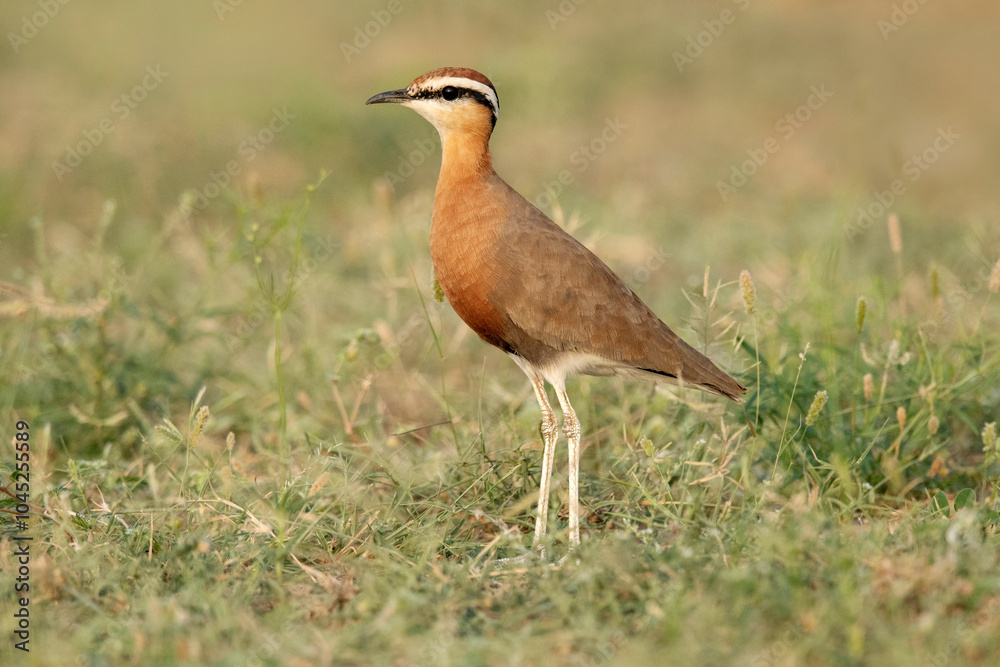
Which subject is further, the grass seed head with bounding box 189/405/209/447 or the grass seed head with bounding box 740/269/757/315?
the grass seed head with bounding box 740/269/757/315

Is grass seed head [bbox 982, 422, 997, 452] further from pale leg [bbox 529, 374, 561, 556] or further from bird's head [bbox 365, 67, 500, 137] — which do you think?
bird's head [bbox 365, 67, 500, 137]

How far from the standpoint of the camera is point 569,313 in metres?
4.41

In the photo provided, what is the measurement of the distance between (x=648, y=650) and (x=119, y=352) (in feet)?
12.4

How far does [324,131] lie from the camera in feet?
33.2

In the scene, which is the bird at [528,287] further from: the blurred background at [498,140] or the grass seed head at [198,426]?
the grass seed head at [198,426]

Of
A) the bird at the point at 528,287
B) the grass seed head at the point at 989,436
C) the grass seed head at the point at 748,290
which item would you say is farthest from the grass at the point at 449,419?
the bird at the point at 528,287

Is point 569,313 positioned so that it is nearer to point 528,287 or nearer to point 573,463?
point 528,287

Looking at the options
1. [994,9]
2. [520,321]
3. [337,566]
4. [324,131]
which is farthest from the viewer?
[994,9]

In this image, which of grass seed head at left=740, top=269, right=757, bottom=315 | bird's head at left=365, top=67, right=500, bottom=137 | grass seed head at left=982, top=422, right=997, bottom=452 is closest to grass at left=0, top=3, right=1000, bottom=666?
grass seed head at left=982, top=422, right=997, bottom=452

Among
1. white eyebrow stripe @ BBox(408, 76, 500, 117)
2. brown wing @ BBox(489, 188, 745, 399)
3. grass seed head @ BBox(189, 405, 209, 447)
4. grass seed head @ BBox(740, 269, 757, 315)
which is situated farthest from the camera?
white eyebrow stripe @ BBox(408, 76, 500, 117)

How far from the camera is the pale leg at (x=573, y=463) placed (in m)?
4.14

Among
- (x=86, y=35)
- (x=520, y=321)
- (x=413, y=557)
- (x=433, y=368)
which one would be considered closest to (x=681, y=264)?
(x=433, y=368)

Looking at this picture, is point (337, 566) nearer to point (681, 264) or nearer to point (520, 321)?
point (520, 321)

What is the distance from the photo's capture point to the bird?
435cm
